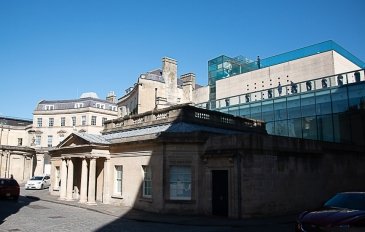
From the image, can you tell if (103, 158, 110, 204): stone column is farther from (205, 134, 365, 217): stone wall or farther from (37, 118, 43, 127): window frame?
(37, 118, 43, 127): window frame

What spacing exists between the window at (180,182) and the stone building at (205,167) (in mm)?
57

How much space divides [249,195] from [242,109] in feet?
71.0

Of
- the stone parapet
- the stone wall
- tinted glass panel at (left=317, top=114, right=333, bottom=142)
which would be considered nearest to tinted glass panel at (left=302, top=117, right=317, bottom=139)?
tinted glass panel at (left=317, top=114, right=333, bottom=142)

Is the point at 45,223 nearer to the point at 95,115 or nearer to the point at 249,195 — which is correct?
the point at 249,195

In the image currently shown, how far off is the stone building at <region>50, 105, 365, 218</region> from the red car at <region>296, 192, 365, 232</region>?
787cm

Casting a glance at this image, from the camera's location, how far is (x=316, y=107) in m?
32.5

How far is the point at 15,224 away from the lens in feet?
51.1

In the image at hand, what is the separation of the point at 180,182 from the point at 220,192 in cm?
248

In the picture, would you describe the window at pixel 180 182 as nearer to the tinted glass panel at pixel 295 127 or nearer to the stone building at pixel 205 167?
the stone building at pixel 205 167

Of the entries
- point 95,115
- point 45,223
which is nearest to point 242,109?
point 45,223

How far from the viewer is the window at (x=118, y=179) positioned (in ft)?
79.1

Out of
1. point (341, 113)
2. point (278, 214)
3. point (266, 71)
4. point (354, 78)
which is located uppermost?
point (266, 71)

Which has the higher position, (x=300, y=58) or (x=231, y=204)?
(x=300, y=58)

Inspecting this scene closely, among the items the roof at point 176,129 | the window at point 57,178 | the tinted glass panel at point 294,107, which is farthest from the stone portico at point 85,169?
the tinted glass panel at point 294,107
